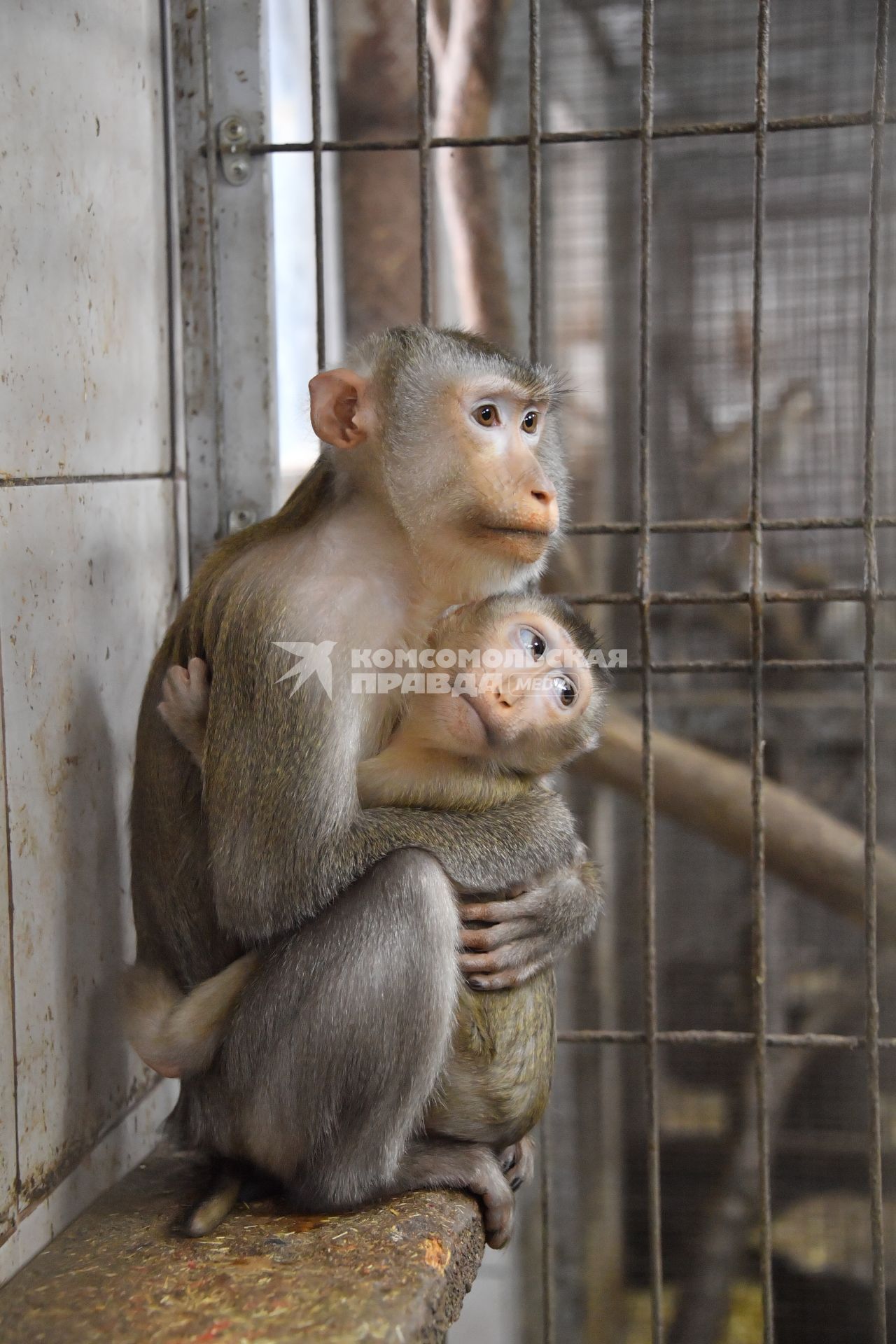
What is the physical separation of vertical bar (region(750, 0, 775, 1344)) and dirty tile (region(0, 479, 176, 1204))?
1.16 metres

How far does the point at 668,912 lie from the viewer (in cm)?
430

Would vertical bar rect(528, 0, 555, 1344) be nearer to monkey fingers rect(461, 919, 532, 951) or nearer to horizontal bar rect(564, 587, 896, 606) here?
horizontal bar rect(564, 587, 896, 606)

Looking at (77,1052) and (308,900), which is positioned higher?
(308,900)

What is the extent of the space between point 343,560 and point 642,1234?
125 inches

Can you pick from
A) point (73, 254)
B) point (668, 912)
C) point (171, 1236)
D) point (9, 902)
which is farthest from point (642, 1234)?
point (73, 254)

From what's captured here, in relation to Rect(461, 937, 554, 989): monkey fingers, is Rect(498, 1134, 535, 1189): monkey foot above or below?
below

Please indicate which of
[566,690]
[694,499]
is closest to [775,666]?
[566,690]

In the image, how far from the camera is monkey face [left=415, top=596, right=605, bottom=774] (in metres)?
2.17

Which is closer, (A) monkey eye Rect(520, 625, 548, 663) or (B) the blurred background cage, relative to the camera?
(A) monkey eye Rect(520, 625, 548, 663)

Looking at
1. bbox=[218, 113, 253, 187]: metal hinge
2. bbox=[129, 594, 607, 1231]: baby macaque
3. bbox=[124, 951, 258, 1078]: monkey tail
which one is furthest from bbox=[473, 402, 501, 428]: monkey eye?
bbox=[124, 951, 258, 1078]: monkey tail

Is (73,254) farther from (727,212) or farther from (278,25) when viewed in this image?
(278,25)

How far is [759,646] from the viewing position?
8.33ft

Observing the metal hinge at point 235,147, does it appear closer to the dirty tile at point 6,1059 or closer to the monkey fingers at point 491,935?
the dirty tile at point 6,1059

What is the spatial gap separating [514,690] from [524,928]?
397mm
